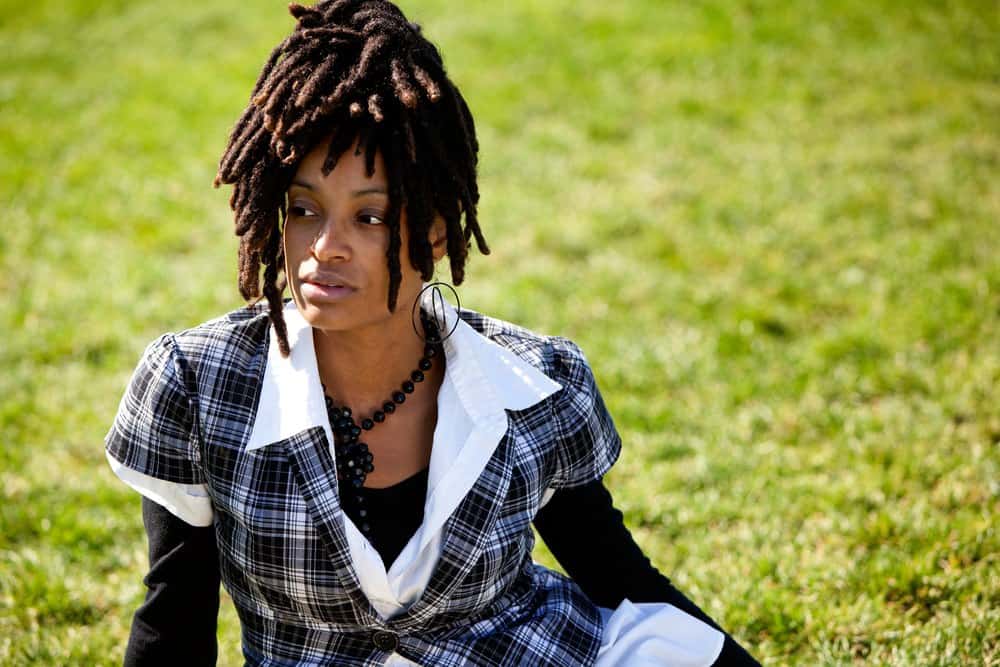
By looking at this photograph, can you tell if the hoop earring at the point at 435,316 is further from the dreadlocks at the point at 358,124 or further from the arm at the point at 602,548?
the arm at the point at 602,548

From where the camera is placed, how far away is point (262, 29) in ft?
36.6

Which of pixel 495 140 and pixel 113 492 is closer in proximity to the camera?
pixel 113 492

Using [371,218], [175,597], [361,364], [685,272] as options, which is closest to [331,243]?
[371,218]

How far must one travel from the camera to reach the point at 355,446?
2492mm

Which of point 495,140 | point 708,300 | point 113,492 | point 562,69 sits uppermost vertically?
point 562,69

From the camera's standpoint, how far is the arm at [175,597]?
2.30m

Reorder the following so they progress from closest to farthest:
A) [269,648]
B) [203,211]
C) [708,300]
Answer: [269,648]
[708,300]
[203,211]

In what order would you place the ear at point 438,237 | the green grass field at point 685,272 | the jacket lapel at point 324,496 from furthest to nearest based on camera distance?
the green grass field at point 685,272, the ear at point 438,237, the jacket lapel at point 324,496

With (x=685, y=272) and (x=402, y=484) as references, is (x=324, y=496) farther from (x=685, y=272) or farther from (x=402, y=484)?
(x=685, y=272)

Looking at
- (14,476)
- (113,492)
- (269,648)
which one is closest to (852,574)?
(269,648)

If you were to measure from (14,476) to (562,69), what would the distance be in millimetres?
6584

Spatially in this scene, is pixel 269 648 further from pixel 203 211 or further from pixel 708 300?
pixel 203 211

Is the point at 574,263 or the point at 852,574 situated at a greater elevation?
the point at 574,263

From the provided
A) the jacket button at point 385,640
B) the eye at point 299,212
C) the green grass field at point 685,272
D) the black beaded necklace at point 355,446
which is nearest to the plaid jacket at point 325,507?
the jacket button at point 385,640
